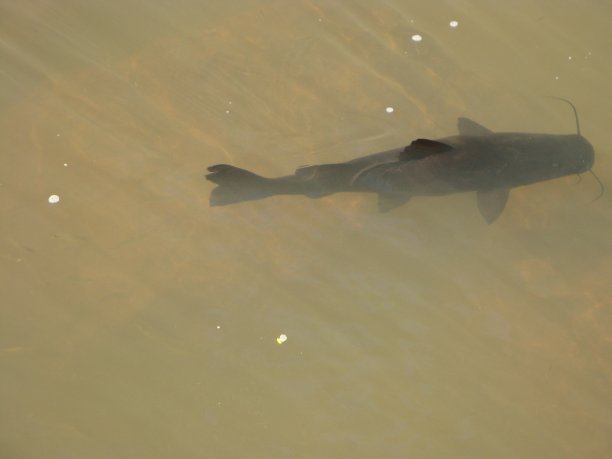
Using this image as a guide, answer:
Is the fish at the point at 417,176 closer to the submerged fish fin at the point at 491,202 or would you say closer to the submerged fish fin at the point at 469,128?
the submerged fish fin at the point at 491,202

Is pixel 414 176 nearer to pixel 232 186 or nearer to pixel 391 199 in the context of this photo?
pixel 391 199

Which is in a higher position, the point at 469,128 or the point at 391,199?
the point at 469,128

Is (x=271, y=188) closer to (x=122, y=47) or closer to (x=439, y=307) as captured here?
(x=439, y=307)

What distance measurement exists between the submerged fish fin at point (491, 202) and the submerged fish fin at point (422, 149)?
15.0 inches

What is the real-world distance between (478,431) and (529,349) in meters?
0.59

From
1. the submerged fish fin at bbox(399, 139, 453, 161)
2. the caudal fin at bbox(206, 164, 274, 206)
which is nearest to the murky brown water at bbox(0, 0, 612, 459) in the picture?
the caudal fin at bbox(206, 164, 274, 206)

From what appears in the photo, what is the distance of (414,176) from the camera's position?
4141 mm

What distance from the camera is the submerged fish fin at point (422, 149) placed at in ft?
12.9

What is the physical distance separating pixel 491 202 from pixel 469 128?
54cm

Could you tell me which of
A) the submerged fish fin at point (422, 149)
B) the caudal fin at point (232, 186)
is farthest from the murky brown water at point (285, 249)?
the submerged fish fin at point (422, 149)

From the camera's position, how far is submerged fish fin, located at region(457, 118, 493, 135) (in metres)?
4.41

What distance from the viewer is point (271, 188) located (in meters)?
4.21

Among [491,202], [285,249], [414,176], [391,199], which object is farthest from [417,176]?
[285,249]

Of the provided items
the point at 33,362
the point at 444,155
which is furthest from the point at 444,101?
the point at 33,362
